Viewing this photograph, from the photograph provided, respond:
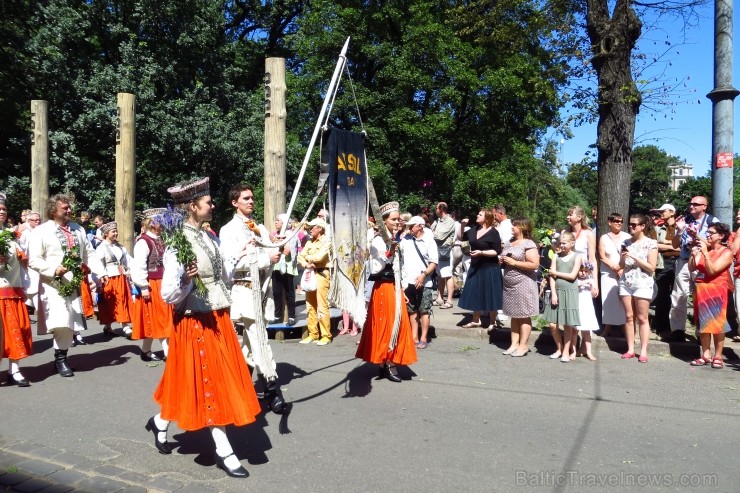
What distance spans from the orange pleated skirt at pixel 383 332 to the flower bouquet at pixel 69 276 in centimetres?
348

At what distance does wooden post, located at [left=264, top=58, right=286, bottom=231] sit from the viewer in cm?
879

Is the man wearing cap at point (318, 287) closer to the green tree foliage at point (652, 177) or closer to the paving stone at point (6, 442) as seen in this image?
the paving stone at point (6, 442)

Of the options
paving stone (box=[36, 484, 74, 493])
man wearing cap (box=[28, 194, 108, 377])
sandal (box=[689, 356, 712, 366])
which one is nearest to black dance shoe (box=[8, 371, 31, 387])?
man wearing cap (box=[28, 194, 108, 377])

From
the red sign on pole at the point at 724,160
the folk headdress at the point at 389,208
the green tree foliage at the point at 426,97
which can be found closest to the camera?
the folk headdress at the point at 389,208

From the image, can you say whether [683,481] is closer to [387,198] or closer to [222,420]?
[222,420]

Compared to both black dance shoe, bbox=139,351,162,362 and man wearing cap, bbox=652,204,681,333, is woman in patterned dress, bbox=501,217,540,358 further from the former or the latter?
black dance shoe, bbox=139,351,162,362

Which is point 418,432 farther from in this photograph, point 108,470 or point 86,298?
point 86,298

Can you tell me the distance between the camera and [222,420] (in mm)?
4340

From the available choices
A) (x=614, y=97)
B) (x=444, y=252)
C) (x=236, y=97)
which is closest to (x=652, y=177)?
(x=236, y=97)

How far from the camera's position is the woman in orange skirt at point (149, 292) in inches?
307

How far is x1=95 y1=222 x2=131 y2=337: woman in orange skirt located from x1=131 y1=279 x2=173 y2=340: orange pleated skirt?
171 centimetres

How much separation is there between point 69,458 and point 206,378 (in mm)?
1354

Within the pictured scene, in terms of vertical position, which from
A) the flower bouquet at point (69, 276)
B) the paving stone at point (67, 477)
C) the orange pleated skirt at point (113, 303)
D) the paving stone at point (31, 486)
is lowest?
the paving stone at point (31, 486)

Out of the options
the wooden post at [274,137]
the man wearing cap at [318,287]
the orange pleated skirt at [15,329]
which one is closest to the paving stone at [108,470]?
the orange pleated skirt at [15,329]
